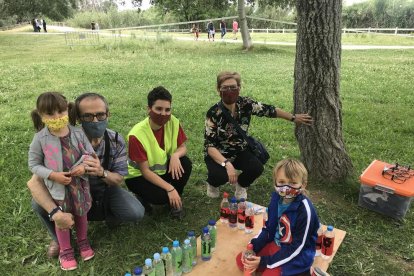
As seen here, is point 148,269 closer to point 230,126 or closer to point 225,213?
point 225,213

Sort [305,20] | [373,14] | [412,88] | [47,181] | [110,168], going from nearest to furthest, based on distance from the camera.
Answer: [47,181] < [110,168] < [305,20] < [412,88] < [373,14]

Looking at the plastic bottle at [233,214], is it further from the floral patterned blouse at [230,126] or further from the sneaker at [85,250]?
the sneaker at [85,250]

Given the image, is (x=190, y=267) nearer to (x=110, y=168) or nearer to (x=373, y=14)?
(x=110, y=168)

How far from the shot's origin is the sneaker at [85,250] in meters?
3.36

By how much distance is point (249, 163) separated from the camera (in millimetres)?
4219

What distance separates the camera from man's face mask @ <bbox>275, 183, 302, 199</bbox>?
2.74 metres

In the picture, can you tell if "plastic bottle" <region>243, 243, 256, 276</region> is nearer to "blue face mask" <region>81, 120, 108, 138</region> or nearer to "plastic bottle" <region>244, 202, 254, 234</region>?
"plastic bottle" <region>244, 202, 254, 234</region>

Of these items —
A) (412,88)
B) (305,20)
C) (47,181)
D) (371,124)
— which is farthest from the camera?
(412,88)

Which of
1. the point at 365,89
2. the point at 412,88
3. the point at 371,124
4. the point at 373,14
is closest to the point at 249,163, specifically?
the point at 371,124

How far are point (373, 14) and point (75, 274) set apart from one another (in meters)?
46.6

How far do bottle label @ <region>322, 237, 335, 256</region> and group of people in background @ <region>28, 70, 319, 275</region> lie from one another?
17.0 inches

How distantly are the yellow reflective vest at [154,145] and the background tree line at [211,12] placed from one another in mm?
10233

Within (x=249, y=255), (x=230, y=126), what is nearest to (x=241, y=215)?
(x=249, y=255)

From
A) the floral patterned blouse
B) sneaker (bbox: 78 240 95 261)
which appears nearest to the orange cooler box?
the floral patterned blouse
